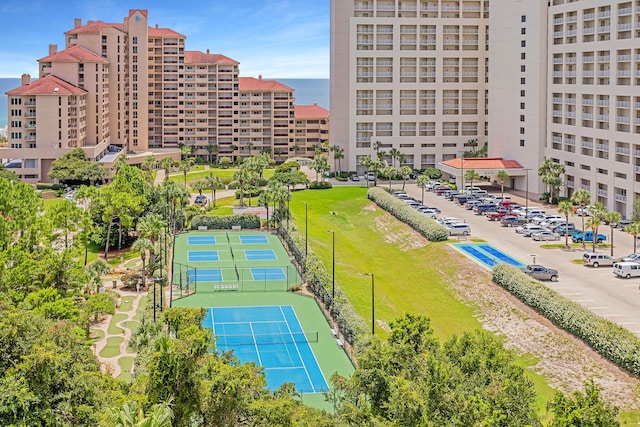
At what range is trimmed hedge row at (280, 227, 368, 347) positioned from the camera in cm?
5169

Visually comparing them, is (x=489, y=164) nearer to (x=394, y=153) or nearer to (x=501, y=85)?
(x=501, y=85)

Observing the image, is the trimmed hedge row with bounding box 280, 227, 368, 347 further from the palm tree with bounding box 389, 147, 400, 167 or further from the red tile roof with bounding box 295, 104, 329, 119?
the red tile roof with bounding box 295, 104, 329, 119

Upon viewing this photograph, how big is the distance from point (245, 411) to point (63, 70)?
114631 mm

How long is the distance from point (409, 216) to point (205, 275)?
26.6 metres

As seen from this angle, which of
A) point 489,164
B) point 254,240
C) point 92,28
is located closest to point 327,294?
point 254,240

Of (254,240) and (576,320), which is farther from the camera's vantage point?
(254,240)

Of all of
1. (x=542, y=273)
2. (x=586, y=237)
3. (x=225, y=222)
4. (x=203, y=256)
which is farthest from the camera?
(x=225, y=222)

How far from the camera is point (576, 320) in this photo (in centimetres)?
5147

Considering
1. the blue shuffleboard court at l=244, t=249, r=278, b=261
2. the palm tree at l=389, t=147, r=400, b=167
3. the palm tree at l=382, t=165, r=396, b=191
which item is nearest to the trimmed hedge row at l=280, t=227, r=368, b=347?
the blue shuffleboard court at l=244, t=249, r=278, b=261

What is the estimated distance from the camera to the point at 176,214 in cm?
9169

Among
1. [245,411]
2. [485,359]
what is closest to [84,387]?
[245,411]

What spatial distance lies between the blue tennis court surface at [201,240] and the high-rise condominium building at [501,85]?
4098 centimetres

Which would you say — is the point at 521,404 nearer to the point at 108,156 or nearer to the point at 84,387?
the point at 84,387

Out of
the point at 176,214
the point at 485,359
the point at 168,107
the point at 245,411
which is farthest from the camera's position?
the point at 168,107
